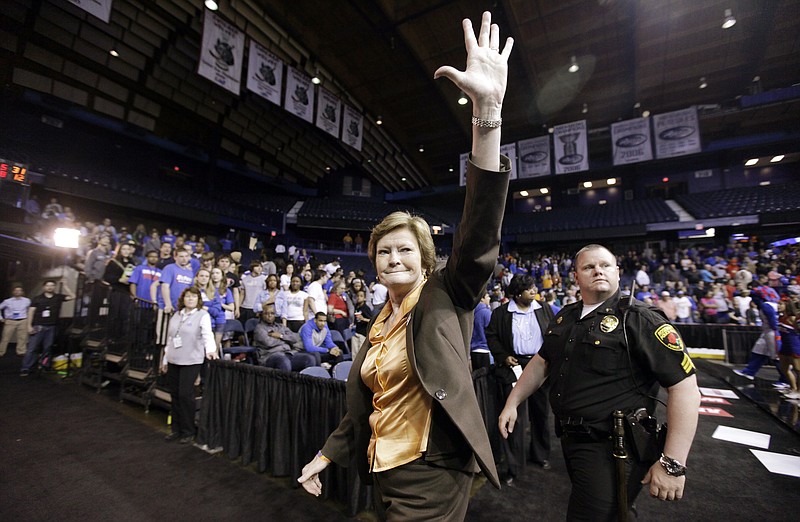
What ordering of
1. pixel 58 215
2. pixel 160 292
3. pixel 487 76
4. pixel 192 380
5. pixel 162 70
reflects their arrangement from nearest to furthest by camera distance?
pixel 487 76, pixel 192 380, pixel 160 292, pixel 58 215, pixel 162 70

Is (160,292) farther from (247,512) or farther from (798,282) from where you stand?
(798,282)

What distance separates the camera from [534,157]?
1516 centimetres

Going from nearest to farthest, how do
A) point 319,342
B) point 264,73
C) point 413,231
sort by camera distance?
point 413,231
point 319,342
point 264,73

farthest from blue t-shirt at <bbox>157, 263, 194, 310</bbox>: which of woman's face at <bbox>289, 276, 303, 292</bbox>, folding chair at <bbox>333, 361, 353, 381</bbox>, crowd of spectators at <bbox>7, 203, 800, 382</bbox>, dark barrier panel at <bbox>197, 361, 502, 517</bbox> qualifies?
folding chair at <bbox>333, 361, 353, 381</bbox>

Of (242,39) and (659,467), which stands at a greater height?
(242,39)

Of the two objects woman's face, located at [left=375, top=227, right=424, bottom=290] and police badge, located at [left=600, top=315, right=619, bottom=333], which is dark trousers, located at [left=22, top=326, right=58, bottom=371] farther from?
police badge, located at [left=600, top=315, right=619, bottom=333]

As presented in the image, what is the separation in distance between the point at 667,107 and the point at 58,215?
2418 cm

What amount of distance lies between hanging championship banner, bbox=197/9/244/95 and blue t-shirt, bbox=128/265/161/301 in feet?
18.6

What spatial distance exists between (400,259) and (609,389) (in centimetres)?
131

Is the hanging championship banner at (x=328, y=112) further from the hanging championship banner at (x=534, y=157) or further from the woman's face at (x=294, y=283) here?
the hanging championship banner at (x=534, y=157)

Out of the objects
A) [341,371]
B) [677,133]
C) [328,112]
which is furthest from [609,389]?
[677,133]

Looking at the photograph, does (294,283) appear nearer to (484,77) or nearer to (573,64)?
(484,77)

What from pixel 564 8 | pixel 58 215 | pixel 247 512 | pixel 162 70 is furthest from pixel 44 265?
pixel 564 8

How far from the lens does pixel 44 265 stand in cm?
829
